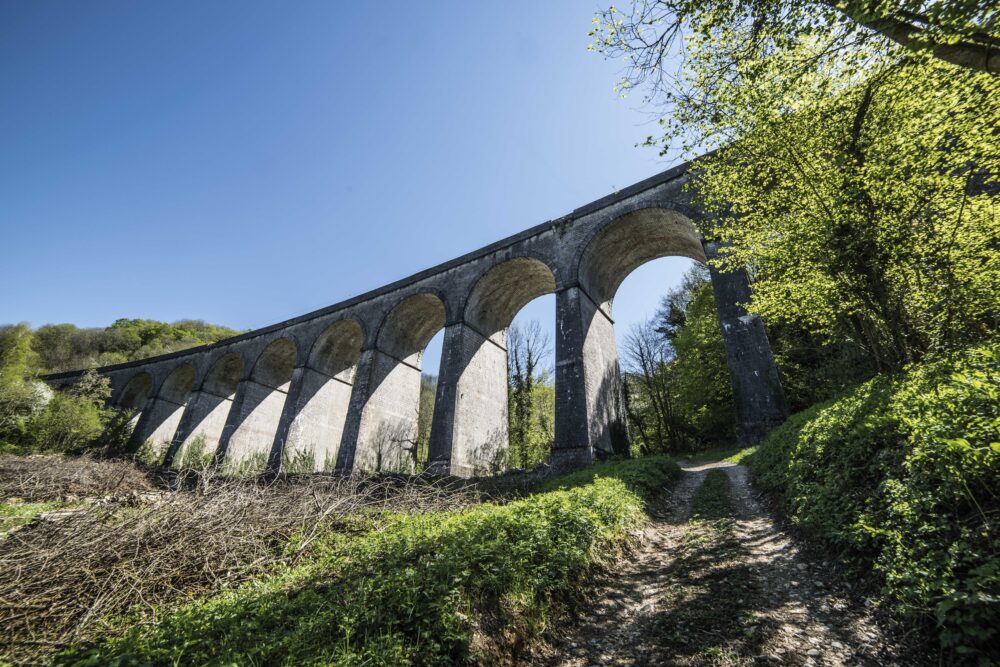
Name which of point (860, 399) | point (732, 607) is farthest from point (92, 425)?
point (860, 399)

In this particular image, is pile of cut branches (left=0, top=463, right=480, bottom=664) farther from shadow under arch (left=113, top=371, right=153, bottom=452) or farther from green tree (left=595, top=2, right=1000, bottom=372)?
shadow under arch (left=113, top=371, right=153, bottom=452)

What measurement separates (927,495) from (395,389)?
1690 cm

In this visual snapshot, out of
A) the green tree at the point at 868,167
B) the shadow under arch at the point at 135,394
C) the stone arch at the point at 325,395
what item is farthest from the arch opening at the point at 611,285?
the shadow under arch at the point at 135,394

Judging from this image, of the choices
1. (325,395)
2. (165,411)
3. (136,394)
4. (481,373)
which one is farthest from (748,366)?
(136,394)

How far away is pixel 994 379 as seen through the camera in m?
2.94

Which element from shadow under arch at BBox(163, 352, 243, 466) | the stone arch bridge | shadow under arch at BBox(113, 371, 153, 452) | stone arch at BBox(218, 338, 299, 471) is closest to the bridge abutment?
the stone arch bridge

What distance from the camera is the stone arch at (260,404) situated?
19.5 m

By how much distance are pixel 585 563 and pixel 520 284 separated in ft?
42.9

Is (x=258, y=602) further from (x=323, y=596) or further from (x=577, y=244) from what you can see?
(x=577, y=244)

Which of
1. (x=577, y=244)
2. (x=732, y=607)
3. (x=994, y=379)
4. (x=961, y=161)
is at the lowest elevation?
(x=732, y=607)

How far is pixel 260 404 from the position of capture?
69.8 feet

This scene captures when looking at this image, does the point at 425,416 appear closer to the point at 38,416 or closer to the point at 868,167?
the point at 38,416

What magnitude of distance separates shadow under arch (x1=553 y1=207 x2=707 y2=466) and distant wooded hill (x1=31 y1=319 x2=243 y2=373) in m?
54.5

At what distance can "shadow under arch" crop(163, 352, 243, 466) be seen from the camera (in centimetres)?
2117
